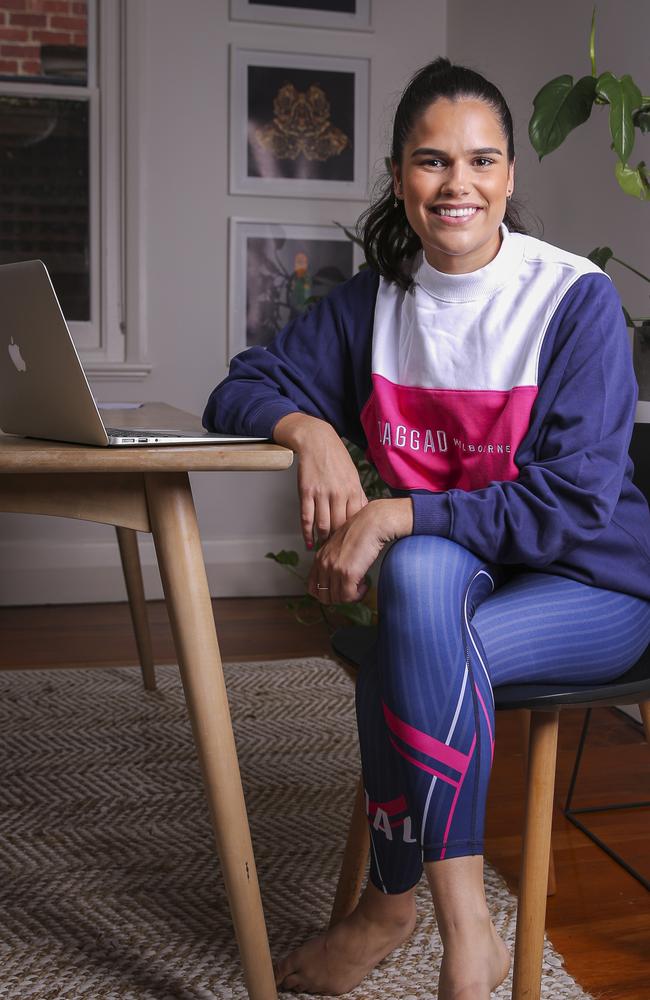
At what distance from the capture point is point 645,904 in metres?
1.61

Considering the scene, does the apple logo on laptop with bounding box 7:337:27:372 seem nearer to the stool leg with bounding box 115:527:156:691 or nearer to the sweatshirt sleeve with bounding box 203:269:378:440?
the sweatshirt sleeve with bounding box 203:269:378:440

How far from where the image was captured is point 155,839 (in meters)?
1.78

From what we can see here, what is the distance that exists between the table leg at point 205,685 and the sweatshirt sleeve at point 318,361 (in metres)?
0.31

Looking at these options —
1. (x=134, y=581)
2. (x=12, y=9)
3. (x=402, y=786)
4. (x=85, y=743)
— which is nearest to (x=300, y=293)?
(x=12, y=9)

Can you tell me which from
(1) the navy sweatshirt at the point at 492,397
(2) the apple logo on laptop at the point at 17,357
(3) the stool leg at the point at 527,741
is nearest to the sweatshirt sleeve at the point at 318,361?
(1) the navy sweatshirt at the point at 492,397

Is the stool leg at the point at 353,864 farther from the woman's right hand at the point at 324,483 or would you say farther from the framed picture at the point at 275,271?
the framed picture at the point at 275,271

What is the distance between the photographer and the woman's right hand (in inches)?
51.0

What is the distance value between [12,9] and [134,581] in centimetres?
213

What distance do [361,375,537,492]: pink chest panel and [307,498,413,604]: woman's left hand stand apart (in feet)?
0.56

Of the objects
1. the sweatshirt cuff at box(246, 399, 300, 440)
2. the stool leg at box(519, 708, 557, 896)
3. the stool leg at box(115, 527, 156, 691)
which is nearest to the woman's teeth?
the sweatshirt cuff at box(246, 399, 300, 440)

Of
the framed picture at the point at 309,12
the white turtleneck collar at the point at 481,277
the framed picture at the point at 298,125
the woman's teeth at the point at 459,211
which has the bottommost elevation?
the white turtleneck collar at the point at 481,277

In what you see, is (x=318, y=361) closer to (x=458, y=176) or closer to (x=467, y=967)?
(x=458, y=176)

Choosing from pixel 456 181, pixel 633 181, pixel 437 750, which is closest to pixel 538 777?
pixel 437 750

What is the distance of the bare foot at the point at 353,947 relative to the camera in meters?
1.29
